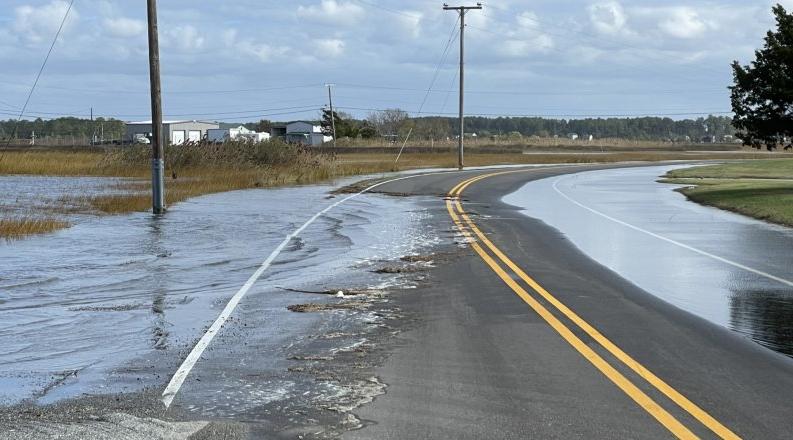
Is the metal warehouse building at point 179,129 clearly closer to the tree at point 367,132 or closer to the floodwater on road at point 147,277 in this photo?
the tree at point 367,132

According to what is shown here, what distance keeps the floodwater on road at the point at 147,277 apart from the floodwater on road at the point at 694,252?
3.68 metres

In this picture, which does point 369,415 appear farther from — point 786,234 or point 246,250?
point 786,234

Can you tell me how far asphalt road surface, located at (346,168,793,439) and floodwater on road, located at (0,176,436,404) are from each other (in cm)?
181

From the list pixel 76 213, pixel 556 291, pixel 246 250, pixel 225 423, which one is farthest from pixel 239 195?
pixel 225 423

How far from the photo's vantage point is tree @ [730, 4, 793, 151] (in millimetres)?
31750

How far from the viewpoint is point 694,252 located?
1811 cm

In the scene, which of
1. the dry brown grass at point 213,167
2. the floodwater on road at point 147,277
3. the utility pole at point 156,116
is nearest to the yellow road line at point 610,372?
the floodwater on road at point 147,277

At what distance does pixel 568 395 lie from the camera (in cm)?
748

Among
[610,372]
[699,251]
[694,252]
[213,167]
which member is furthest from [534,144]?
[610,372]

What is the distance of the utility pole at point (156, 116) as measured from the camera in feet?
88.1

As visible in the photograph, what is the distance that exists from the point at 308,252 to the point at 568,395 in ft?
35.9

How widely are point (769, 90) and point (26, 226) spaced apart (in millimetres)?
22820

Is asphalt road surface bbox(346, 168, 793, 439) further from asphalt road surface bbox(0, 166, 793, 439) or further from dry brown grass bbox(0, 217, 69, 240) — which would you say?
dry brown grass bbox(0, 217, 69, 240)

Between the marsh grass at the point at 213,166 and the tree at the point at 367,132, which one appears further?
the tree at the point at 367,132
